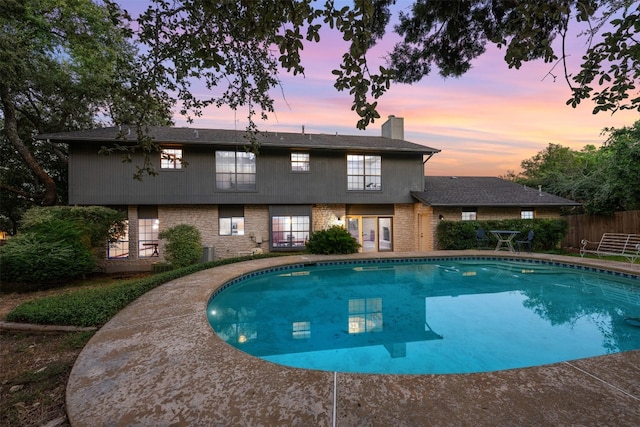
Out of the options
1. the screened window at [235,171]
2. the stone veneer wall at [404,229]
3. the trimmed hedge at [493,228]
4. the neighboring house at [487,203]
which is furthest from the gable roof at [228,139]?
the trimmed hedge at [493,228]

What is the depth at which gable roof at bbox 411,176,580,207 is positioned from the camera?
1378 cm

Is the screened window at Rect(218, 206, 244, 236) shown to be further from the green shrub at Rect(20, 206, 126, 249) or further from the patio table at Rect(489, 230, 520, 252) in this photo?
the patio table at Rect(489, 230, 520, 252)

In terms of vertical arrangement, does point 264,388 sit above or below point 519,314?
above

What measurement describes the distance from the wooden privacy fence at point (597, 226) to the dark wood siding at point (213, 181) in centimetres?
815

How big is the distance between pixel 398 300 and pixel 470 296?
6.65 ft

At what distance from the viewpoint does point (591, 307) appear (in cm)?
634

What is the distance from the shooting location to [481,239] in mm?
12961

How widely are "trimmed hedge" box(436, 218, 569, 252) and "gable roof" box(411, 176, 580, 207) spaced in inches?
38.1

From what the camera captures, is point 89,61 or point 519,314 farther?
point 89,61

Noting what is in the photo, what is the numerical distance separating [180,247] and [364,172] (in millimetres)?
8828

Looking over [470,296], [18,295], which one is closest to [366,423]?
[470,296]

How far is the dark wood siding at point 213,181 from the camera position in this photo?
37.7 ft

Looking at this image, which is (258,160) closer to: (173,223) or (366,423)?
(173,223)

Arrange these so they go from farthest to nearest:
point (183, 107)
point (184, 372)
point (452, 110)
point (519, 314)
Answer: point (452, 110) < point (519, 314) < point (183, 107) < point (184, 372)
